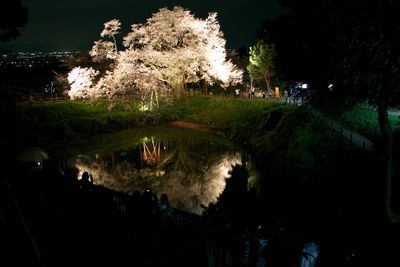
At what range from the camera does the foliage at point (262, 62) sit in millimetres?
Result: 34531

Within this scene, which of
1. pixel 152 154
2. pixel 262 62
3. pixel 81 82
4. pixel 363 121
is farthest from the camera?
pixel 262 62

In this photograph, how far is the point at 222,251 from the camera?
5.25 m

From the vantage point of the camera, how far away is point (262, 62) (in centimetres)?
3516

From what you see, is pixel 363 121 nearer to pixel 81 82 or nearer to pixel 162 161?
pixel 162 161

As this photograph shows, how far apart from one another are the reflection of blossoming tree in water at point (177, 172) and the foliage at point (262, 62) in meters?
14.2

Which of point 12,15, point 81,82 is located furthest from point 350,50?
point 81,82

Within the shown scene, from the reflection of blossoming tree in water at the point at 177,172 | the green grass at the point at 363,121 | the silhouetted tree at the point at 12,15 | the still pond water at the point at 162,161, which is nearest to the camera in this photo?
the silhouetted tree at the point at 12,15

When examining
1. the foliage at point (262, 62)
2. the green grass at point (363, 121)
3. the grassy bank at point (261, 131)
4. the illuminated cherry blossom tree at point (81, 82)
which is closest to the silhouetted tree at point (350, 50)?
the grassy bank at point (261, 131)

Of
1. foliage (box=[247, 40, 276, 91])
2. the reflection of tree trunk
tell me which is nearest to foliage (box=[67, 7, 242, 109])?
foliage (box=[247, 40, 276, 91])

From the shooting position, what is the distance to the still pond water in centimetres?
1578

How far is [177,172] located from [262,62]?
67.9ft

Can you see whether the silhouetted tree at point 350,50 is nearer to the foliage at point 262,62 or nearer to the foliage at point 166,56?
the foliage at point 166,56

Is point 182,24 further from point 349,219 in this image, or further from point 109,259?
point 109,259

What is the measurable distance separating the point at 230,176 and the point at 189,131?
13.3 meters
